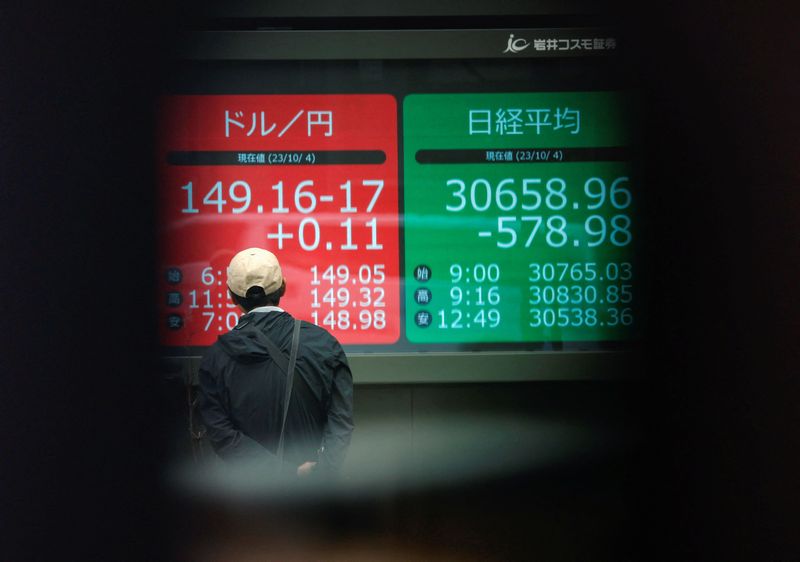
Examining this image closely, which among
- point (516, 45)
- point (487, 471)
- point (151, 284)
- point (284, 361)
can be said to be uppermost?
point (516, 45)

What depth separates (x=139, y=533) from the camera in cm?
255

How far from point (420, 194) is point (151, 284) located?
3.52ft

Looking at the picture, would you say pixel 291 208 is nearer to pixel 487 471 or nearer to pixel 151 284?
pixel 151 284

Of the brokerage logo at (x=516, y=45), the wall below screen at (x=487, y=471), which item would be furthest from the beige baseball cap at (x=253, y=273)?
the brokerage logo at (x=516, y=45)

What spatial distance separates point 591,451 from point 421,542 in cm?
74

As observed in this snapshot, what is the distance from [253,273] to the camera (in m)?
2.47

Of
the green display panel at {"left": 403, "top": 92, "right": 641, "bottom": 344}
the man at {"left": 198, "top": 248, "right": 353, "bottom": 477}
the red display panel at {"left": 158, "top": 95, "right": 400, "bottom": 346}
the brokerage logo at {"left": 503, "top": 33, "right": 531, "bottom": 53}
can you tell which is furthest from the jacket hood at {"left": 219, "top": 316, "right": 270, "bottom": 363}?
the brokerage logo at {"left": 503, "top": 33, "right": 531, "bottom": 53}

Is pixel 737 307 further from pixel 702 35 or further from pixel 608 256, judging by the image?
pixel 702 35

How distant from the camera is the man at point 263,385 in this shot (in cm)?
246

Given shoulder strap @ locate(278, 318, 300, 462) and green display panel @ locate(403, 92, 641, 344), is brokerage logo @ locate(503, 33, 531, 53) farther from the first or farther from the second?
shoulder strap @ locate(278, 318, 300, 462)

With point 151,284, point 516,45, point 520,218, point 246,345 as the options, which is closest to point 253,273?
point 246,345

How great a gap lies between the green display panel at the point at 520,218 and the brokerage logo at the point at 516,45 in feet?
0.54

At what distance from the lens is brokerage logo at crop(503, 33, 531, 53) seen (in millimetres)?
2889

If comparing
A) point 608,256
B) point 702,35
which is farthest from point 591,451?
point 702,35
